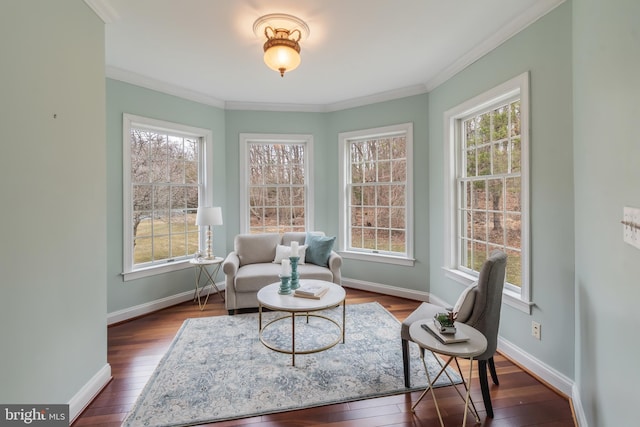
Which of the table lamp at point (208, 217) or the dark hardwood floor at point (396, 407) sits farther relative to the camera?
the table lamp at point (208, 217)

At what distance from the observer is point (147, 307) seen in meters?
3.52

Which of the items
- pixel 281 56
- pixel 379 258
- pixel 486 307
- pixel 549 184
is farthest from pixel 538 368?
pixel 281 56

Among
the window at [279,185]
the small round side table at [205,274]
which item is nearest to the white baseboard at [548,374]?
the window at [279,185]

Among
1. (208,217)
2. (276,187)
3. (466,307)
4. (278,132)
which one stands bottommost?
(466,307)

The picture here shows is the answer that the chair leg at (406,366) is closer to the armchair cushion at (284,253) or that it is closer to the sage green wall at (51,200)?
the armchair cushion at (284,253)

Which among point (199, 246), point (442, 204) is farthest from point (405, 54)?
point (199, 246)

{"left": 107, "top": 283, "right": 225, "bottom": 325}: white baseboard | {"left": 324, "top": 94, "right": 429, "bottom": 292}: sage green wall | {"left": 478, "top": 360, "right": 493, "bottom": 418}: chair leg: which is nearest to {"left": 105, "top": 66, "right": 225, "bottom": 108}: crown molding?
{"left": 324, "top": 94, "right": 429, "bottom": 292}: sage green wall

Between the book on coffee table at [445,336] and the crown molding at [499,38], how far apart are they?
2.28 meters

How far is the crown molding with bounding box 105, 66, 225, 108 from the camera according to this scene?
319 centimetres

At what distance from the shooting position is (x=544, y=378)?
2.18 metres

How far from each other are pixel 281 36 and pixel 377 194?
242 cm

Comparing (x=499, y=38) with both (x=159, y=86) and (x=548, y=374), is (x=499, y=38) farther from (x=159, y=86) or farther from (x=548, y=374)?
(x=159, y=86)

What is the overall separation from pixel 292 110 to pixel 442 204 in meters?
2.53

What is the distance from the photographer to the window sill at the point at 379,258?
3.98 meters
